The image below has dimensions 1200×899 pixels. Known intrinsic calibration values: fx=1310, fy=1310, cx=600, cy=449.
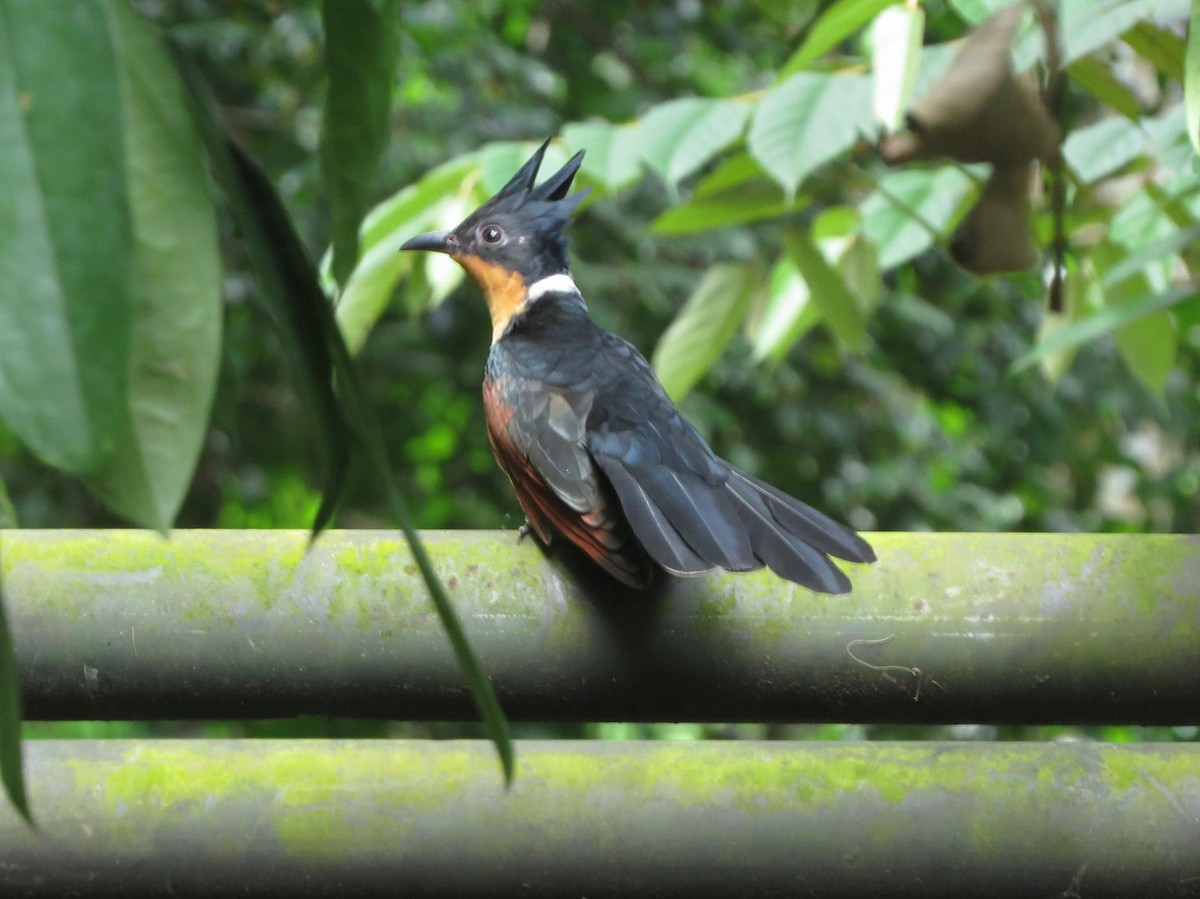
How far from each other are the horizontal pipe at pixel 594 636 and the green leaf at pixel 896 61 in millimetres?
547

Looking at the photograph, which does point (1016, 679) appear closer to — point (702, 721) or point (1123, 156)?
point (702, 721)

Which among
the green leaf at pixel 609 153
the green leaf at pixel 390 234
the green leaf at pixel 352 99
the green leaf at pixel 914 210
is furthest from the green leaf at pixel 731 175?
the green leaf at pixel 352 99

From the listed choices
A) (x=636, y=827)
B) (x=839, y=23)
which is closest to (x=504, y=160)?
(x=839, y=23)

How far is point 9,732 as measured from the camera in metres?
0.48

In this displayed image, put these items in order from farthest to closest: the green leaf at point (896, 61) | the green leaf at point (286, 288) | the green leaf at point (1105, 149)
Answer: the green leaf at point (1105, 149)
the green leaf at point (896, 61)
the green leaf at point (286, 288)

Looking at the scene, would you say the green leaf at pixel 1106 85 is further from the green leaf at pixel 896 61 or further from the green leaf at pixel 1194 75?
the green leaf at pixel 1194 75

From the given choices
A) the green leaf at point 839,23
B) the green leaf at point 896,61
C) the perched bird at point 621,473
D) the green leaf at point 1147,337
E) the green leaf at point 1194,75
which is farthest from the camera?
the green leaf at point 1147,337

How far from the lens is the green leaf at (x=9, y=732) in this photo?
0.47 metres

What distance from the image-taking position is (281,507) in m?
5.30

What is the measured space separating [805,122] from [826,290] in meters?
0.31

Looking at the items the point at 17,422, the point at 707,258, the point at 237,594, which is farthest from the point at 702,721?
the point at 707,258

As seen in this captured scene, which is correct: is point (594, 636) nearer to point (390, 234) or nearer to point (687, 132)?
point (687, 132)

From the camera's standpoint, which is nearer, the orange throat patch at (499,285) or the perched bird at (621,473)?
the perched bird at (621,473)

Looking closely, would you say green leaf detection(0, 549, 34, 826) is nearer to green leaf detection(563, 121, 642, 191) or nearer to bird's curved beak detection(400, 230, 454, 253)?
green leaf detection(563, 121, 642, 191)
